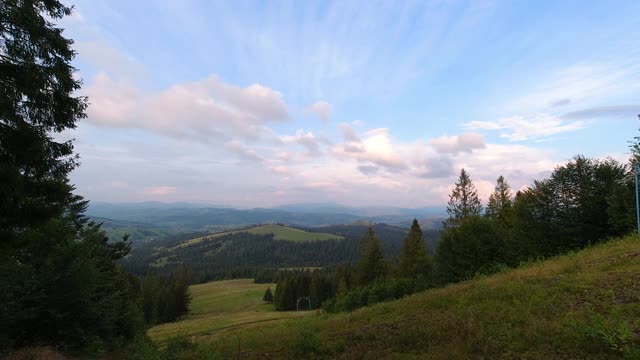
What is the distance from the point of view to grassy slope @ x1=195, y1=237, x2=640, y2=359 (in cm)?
743

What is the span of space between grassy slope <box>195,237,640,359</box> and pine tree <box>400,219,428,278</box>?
34.8 meters

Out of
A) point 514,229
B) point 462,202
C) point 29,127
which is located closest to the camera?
point 29,127

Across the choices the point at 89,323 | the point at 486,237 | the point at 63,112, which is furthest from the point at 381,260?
the point at 63,112

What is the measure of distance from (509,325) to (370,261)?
48063 mm

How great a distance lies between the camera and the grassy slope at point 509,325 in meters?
7.43

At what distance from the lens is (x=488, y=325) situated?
366 inches

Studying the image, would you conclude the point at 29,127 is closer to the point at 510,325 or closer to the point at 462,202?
the point at 510,325

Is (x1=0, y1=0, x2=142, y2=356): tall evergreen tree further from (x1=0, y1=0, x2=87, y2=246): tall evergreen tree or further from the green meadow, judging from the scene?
the green meadow

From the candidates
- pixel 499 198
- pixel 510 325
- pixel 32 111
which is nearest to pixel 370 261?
pixel 499 198

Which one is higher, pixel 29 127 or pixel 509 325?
pixel 29 127

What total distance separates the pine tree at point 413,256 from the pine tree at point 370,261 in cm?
542

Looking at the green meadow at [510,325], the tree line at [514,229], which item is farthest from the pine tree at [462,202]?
the green meadow at [510,325]

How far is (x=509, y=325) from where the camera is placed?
8.97m

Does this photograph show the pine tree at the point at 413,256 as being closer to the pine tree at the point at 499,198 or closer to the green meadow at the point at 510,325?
the pine tree at the point at 499,198
